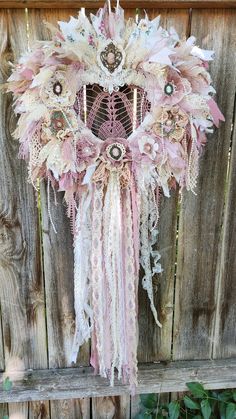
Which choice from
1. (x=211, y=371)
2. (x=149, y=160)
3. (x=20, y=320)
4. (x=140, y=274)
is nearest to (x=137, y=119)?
(x=149, y=160)

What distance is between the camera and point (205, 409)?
1474 millimetres

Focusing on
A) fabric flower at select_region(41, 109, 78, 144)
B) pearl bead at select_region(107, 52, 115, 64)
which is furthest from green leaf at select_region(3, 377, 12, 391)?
pearl bead at select_region(107, 52, 115, 64)

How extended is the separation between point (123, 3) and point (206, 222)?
2.12ft

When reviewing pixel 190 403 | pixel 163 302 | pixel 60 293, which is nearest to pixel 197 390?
pixel 190 403

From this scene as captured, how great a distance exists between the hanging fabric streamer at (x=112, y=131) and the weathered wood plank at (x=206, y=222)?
0.07 meters

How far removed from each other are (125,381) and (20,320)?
38 cm

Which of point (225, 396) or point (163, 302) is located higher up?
point (163, 302)

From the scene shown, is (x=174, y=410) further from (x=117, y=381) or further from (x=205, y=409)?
(x=117, y=381)

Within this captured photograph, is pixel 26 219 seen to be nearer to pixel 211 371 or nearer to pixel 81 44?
pixel 81 44

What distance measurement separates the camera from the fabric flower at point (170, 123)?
1.13 meters

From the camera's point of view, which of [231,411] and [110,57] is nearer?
[110,57]

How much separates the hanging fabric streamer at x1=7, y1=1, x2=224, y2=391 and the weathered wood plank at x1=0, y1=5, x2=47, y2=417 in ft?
0.25

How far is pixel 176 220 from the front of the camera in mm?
1387

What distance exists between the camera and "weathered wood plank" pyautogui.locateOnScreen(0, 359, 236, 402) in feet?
4.86
